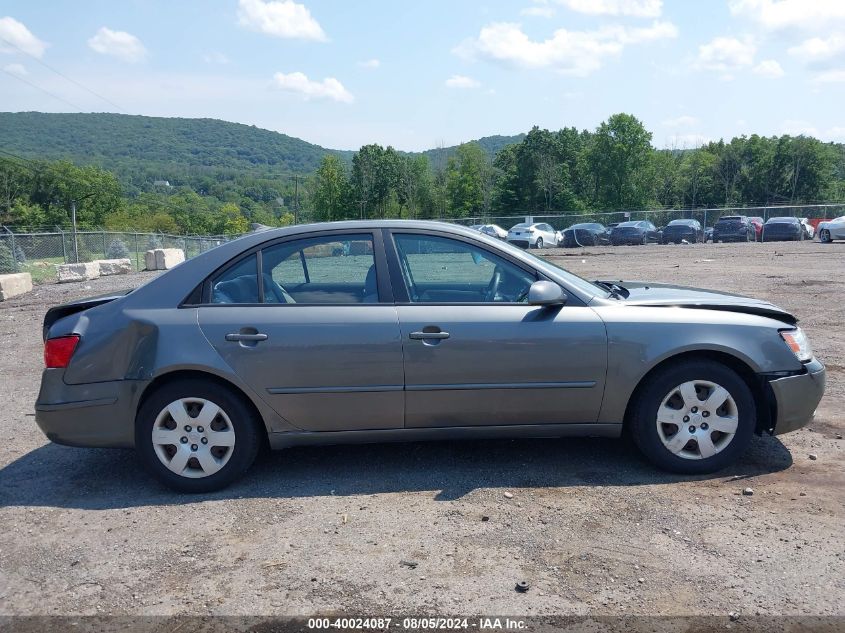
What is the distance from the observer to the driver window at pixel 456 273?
181 inches

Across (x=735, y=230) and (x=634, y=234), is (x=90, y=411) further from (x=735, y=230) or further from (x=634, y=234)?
(x=735, y=230)

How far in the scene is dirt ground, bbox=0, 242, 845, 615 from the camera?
320cm

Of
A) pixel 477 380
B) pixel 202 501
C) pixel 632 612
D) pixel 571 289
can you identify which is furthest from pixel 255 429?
pixel 632 612

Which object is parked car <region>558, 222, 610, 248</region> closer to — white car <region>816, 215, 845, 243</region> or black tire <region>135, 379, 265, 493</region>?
white car <region>816, 215, 845, 243</region>

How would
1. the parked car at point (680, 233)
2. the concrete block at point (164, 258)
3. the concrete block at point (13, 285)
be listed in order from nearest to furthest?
the concrete block at point (13, 285), the concrete block at point (164, 258), the parked car at point (680, 233)

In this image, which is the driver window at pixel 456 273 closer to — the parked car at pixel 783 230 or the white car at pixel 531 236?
the white car at pixel 531 236

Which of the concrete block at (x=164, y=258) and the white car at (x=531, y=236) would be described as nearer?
the concrete block at (x=164, y=258)

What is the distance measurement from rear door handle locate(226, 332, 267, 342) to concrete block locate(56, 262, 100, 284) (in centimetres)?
1865

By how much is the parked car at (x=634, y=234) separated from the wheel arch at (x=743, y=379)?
37.6m

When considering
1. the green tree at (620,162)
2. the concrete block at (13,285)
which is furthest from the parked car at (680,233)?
the green tree at (620,162)

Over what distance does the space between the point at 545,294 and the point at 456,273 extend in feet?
2.22

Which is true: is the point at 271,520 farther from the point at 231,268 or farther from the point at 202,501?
the point at 231,268

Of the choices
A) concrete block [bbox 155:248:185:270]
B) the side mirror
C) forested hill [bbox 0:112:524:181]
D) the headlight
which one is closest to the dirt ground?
the headlight

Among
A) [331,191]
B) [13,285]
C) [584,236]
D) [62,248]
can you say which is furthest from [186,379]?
[331,191]
